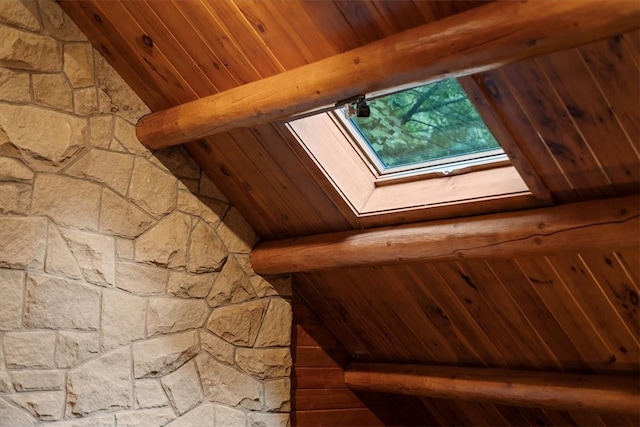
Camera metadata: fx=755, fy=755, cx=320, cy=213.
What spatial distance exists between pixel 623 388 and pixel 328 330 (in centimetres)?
173

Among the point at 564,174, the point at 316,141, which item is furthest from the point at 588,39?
the point at 316,141

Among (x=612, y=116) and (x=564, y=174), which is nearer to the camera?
(x=612, y=116)

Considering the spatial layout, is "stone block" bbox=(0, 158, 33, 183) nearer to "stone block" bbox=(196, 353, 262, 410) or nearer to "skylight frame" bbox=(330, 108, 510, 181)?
"stone block" bbox=(196, 353, 262, 410)

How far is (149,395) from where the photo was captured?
3.54m

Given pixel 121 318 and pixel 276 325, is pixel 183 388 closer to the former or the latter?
pixel 121 318

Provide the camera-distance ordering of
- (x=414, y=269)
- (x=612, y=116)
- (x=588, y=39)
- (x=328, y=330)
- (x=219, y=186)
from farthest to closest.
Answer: (x=328, y=330)
(x=219, y=186)
(x=414, y=269)
(x=612, y=116)
(x=588, y=39)

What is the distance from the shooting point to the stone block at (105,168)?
344cm

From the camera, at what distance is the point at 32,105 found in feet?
10.9

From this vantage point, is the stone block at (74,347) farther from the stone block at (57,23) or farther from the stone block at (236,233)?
the stone block at (57,23)

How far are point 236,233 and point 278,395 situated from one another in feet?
2.92

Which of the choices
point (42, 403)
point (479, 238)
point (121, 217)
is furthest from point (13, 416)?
point (479, 238)

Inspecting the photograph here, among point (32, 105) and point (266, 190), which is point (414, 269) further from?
point (32, 105)

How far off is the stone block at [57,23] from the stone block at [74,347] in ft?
4.40

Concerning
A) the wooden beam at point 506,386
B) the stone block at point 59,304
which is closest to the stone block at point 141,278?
the stone block at point 59,304
